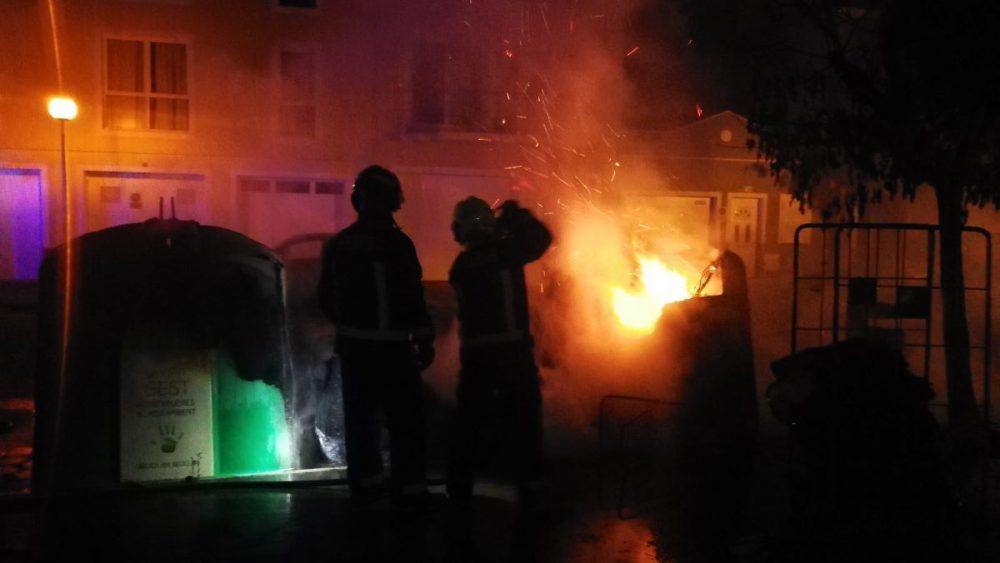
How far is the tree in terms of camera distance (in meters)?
6.05

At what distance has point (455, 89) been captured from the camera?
52.9ft

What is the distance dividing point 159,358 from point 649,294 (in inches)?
149

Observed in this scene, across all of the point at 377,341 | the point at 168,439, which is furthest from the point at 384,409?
the point at 168,439

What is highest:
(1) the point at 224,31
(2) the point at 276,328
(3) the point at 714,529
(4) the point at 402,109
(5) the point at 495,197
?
(1) the point at 224,31

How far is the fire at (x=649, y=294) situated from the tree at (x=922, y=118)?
124cm

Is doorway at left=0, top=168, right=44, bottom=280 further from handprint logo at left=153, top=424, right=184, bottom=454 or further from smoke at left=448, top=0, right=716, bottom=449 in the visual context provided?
handprint logo at left=153, top=424, right=184, bottom=454

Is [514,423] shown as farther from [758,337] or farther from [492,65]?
[492,65]

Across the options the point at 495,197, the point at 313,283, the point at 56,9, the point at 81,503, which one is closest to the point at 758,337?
the point at 495,197

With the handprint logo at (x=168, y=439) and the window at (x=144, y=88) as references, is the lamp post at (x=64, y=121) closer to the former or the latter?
the window at (x=144, y=88)

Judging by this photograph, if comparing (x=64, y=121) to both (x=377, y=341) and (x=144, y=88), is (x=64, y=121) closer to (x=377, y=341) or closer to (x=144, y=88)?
(x=144, y=88)

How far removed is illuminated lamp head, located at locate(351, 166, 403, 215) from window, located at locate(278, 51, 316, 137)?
37.5 feet

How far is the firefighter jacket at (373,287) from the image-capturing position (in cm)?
483

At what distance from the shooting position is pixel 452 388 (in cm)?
626

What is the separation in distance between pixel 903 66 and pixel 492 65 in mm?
9917
